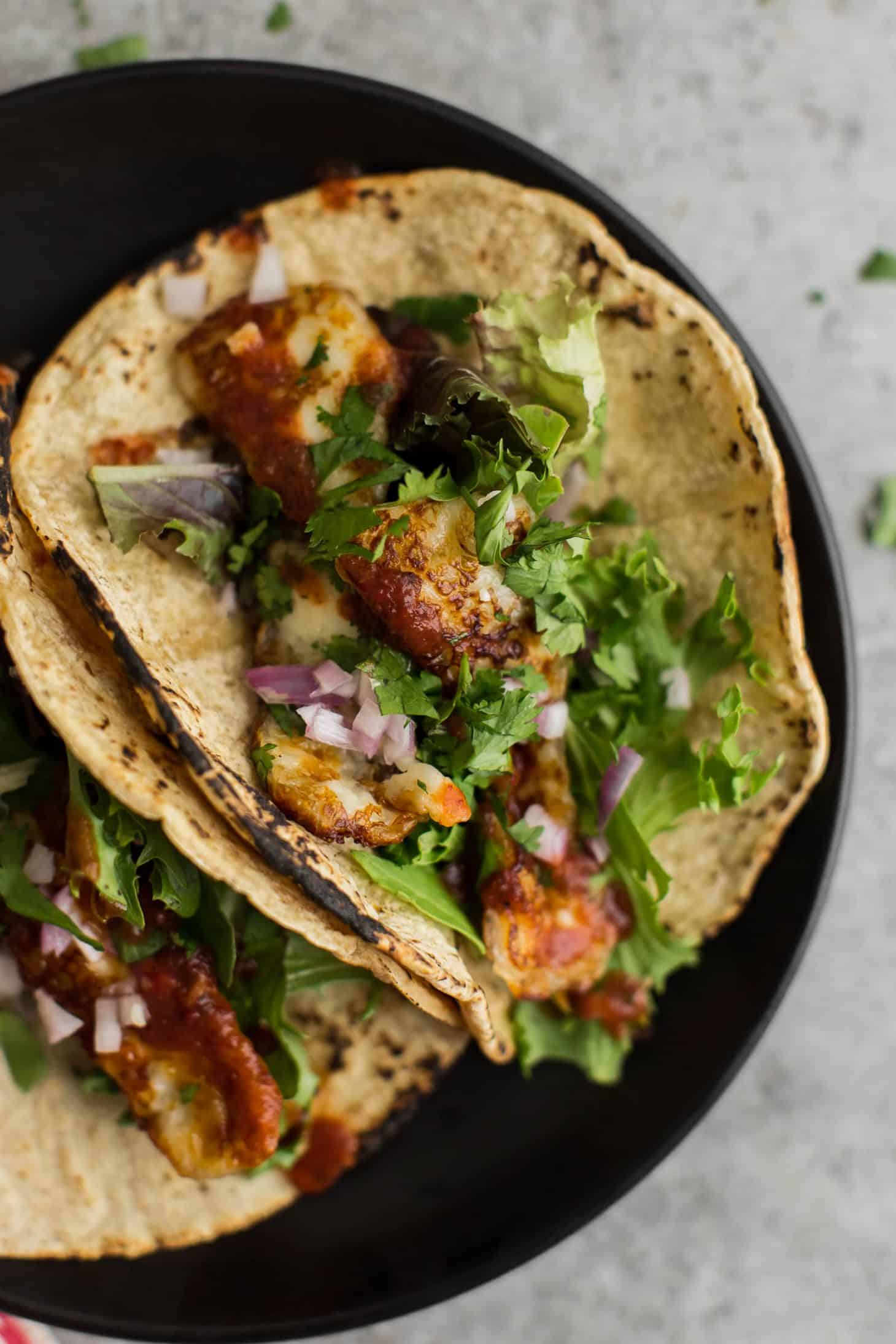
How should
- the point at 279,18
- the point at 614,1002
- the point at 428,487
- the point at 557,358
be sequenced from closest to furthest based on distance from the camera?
1. the point at 428,487
2. the point at 557,358
3. the point at 614,1002
4. the point at 279,18

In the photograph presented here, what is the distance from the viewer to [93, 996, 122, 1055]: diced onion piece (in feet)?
8.35

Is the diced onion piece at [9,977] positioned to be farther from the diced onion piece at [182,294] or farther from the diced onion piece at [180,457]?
the diced onion piece at [182,294]

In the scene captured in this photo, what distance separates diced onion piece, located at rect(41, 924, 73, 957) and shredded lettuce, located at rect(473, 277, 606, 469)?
62.5 inches

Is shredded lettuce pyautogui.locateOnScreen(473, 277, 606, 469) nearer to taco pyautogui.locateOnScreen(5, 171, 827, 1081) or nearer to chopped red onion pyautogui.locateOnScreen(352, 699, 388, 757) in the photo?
taco pyautogui.locateOnScreen(5, 171, 827, 1081)

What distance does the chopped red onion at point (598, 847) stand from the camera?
2.68m

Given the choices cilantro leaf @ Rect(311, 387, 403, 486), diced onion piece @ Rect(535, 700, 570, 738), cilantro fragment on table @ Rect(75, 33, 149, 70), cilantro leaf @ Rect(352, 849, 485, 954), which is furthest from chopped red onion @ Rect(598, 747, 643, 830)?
cilantro fragment on table @ Rect(75, 33, 149, 70)

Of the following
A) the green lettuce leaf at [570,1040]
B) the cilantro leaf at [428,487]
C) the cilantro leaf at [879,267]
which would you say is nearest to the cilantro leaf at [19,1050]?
the green lettuce leaf at [570,1040]

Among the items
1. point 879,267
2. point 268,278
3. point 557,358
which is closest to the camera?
point 557,358


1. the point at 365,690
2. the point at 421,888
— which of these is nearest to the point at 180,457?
the point at 365,690

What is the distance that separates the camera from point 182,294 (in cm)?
269

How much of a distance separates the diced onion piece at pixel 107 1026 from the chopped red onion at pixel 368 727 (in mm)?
876

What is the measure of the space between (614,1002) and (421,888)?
810 millimetres

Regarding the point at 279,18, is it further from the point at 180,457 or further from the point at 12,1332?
the point at 12,1332

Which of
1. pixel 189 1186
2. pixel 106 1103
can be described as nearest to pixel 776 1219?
pixel 189 1186
